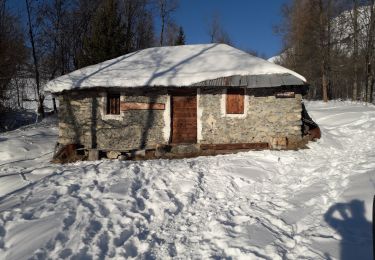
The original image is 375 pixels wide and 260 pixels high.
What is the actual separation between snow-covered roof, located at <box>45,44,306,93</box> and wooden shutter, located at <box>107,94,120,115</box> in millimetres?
650

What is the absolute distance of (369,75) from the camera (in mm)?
22938

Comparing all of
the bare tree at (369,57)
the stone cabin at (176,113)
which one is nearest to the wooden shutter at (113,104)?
the stone cabin at (176,113)

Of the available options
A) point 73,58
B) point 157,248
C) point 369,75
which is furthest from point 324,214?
point 73,58

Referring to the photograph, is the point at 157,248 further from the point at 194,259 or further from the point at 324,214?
the point at 324,214

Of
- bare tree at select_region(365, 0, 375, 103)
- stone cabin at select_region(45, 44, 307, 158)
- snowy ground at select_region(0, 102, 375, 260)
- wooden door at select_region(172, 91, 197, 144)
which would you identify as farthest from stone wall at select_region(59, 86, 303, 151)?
bare tree at select_region(365, 0, 375, 103)

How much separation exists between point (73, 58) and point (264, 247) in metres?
24.0

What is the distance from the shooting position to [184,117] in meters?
10.5

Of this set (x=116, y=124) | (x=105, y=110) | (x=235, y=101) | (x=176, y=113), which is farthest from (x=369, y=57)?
(x=105, y=110)

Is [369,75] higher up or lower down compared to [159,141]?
higher up

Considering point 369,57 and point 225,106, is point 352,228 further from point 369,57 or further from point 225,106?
point 369,57

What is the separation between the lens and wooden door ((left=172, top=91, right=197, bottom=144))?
10.5 m

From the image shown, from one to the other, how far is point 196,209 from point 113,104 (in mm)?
6115

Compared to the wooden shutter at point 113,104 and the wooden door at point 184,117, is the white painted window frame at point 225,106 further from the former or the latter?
the wooden shutter at point 113,104

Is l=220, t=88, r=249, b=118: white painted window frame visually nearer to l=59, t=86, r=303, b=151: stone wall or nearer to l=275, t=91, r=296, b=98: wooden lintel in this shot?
l=59, t=86, r=303, b=151: stone wall
